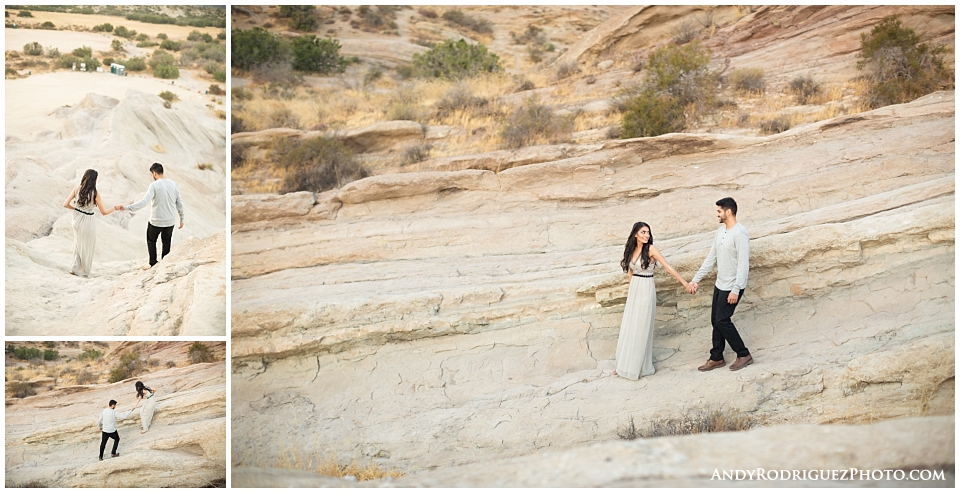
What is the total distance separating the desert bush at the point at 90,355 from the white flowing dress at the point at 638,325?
469 centimetres

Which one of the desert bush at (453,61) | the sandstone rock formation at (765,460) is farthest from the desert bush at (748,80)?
the sandstone rock formation at (765,460)

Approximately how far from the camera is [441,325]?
244 inches

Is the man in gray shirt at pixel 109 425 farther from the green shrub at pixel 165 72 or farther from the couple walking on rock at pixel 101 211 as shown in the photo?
→ the green shrub at pixel 165 72

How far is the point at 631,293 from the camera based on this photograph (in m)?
5.61

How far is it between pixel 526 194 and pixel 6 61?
516cm

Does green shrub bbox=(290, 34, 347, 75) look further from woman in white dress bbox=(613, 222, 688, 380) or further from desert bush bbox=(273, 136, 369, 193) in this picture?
woman in white dress bbox=(613, 222, 688, 380)

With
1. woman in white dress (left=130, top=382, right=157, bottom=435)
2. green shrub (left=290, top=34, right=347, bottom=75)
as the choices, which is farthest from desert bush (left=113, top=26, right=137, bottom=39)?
green shrub (left=290, top=34, right=347, bottom=75)

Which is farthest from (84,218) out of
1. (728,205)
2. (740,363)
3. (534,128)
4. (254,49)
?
(254,49)

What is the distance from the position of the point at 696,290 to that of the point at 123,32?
577 centimetres

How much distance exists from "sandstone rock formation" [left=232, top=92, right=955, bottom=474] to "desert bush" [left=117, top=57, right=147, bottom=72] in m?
2.03

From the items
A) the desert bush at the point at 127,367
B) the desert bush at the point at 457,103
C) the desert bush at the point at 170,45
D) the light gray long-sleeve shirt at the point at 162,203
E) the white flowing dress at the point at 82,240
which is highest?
the desert bush at the point at 170,45

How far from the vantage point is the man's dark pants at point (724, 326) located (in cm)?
535

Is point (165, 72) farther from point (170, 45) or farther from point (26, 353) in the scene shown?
point (26, 353)

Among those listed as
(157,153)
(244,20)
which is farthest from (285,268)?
(244,20)
